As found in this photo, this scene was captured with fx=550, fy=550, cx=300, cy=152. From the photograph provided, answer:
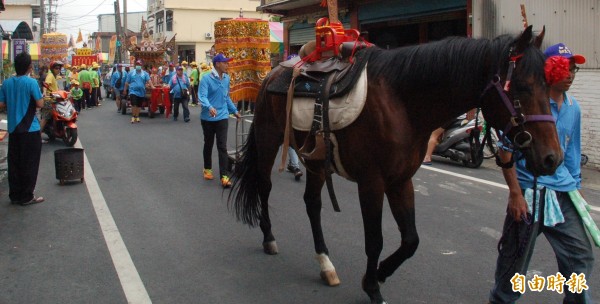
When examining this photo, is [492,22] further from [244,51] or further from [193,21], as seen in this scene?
[193,21]

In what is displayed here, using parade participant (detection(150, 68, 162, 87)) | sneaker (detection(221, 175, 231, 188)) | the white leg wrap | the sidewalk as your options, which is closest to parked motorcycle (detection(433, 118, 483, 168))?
the sidewalk

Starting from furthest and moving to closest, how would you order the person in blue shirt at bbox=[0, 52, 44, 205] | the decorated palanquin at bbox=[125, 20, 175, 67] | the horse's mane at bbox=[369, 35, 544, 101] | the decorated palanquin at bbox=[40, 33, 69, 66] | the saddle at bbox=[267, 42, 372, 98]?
1. the decorated palanquin at bbox=[40, 33, 69, 66]
2. the decorated palanquin at bbox=[125, 20, 175, 67]
3. the person in blue shirt at bbox=[0, 52, 44, 205]
4. the saddle at bbox=[267, 42, 372, 98]
5. the horse's mane at bbox=[369, 35, 544, 101]

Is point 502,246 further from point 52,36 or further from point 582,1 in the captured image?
point 52,36

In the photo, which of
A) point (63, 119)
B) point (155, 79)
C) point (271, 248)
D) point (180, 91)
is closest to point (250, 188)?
point (271, 248)

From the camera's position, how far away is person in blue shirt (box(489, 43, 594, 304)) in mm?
3260

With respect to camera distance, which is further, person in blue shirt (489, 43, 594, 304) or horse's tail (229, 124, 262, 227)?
horse's tail (229, 124, 262, 227)

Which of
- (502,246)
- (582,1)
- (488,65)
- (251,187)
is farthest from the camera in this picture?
(582,1)

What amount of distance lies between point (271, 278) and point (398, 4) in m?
12.1

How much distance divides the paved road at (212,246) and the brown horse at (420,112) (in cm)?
55

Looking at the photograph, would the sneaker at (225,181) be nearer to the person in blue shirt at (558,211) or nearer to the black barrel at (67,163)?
the black barrel at (67,163)

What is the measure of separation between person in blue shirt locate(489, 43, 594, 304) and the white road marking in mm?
2601

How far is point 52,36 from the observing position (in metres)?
33.0

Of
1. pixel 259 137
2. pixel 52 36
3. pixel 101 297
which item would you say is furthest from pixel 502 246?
pixel 52 36

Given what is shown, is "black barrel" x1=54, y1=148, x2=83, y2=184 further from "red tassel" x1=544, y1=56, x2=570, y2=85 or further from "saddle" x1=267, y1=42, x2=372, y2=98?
"red tassel" x1=544, y1=56, x2=570, y2=85
